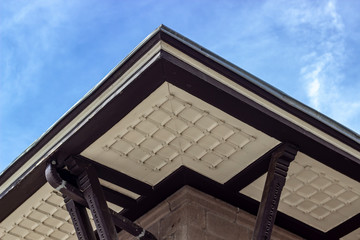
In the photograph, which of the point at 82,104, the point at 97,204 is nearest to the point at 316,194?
the point at 97,204

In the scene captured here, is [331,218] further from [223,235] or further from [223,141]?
[223,141]

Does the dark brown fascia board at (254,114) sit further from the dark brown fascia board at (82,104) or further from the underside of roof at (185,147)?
the dark brown fascia board at (82,104)

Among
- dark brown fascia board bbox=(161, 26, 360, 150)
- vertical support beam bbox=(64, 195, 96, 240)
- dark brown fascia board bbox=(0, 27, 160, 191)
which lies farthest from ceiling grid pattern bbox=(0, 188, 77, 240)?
dark brown fascia board bbox=(161, 26, 360, 150)

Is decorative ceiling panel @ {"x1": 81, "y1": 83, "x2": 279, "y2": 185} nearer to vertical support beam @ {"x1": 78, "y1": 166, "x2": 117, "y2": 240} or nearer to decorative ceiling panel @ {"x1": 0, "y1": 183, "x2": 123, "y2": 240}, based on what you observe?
vertical support beam @ {"x1": 78, "y1": 166, "x2": 117, "y2": 240}

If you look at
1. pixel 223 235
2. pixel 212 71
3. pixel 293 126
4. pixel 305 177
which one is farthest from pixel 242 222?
pixel 212 71

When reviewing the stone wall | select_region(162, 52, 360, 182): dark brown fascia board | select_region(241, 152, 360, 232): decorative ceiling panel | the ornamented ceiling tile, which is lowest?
the stone wall

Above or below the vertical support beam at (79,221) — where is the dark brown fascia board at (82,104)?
above

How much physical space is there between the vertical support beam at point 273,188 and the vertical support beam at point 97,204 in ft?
3.43

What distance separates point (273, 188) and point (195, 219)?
0.72 meters

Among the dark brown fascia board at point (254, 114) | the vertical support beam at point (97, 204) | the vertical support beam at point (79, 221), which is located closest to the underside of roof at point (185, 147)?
the dark brown fascia board at point (254, 114)

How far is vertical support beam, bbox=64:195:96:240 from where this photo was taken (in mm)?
5684

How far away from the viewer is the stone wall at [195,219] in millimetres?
5973

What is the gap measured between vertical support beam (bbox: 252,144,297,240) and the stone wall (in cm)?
55

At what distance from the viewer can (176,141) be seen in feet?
18.5
